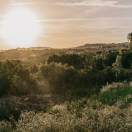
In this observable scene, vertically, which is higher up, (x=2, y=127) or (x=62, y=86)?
(x=2, y=127)

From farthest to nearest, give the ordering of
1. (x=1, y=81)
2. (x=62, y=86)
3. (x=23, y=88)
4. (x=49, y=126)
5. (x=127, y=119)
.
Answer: (x=62, y=86) < (x=23, y=88) < (x=1, y=81) < (x=127, y=119) < (x=49, y=126)

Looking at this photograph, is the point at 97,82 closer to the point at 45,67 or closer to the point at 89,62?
the point at 45,67

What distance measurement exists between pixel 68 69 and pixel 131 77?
655 centimetres

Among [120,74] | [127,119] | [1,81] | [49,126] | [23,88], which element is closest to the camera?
[49,126]

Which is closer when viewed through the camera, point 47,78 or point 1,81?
point 1,81

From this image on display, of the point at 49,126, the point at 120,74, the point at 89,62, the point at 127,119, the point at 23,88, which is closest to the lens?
the point at 49,126

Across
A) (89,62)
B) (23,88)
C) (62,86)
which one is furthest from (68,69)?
(89,62)

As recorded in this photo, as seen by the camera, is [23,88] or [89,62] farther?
[89,62]

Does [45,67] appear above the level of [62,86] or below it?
above

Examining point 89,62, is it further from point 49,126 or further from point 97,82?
point 49,126

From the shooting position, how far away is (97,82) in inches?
841

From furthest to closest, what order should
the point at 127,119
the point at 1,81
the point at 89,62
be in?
the point at 89,62
the point at 1,81
the point at 127,119

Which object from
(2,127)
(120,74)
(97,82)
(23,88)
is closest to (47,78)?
(23,88)

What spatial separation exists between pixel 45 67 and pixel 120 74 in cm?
740
